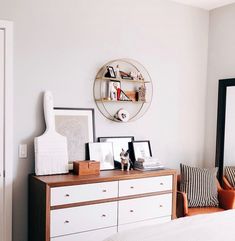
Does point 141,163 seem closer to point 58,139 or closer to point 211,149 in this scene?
point 58,139

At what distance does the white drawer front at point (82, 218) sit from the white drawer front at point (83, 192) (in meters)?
0.07

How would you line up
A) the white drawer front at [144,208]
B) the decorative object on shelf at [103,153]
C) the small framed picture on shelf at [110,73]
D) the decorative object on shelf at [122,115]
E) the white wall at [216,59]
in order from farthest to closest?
1. the white wall at [216,59]
2. the decorative object on shelf at [122,115]
3. the small framed picture on shelf at [110,73]
4. the decorative object on shelf at [103,153]
5. the white drawer front at [144,208]

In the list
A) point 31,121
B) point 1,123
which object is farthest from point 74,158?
point 1,123

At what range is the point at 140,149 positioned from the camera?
374 cm

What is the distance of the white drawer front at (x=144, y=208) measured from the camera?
10.4 ft

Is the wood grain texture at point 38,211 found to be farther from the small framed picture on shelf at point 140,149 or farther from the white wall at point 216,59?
the white wall at point 216,59

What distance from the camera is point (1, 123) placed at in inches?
119

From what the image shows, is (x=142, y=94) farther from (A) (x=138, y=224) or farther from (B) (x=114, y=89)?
(A) (x=138, y=224)

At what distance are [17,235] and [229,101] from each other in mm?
2826

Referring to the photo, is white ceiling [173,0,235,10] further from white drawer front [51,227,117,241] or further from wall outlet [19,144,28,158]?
white drawer front [51,227,117,241]

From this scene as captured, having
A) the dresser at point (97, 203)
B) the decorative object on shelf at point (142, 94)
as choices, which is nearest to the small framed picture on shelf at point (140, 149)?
the dresser at point (97, 203)

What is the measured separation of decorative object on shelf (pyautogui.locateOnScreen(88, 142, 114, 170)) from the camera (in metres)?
3.43

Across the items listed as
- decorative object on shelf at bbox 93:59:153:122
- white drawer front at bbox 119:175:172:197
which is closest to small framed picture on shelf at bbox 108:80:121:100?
decorative object on shelf at bbox 93:59:153:122

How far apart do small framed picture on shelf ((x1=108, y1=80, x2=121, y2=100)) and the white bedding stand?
1.60 metres
